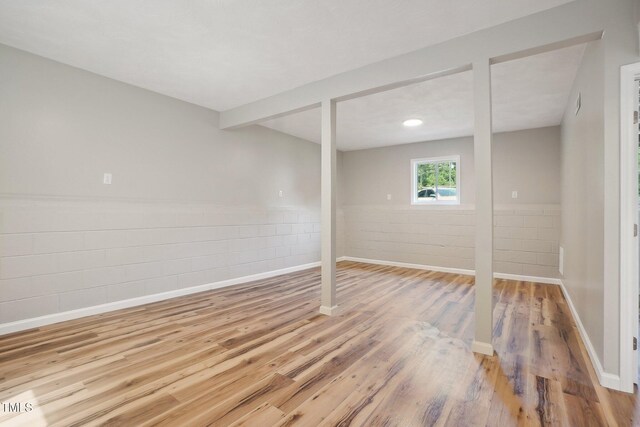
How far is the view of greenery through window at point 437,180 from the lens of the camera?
605 cm

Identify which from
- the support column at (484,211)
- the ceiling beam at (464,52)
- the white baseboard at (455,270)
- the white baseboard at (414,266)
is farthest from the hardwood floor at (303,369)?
the ceiling beam at (464,52)

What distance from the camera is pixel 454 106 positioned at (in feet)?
13.8

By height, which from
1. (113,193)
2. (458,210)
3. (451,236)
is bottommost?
(451,236)

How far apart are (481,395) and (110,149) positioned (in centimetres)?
428

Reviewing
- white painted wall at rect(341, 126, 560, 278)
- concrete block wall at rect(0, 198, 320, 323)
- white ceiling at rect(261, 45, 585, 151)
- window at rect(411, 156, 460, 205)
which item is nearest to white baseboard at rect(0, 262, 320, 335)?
concrete block wall at rect(0, 198, 320, 323)

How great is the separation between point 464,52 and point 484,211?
1.38 metres

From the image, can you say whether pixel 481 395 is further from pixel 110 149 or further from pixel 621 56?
pixel 110 149

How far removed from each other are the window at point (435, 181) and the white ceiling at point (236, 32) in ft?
12.0

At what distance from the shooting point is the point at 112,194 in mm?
3551

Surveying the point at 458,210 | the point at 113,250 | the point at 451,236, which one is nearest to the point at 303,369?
the point at 113,250

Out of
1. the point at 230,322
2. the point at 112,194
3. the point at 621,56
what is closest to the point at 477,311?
the point at 621,56

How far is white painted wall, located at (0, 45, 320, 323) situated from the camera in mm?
2934

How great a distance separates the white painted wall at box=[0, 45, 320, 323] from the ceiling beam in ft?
5.00

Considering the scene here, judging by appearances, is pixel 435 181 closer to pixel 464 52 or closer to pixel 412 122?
pixel 412 122
